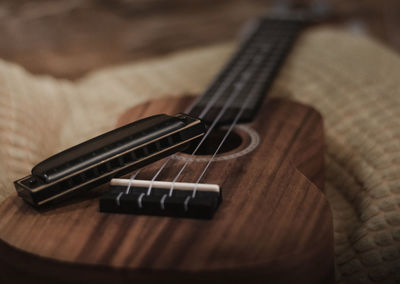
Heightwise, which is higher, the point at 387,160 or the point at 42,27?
the point at 42,27

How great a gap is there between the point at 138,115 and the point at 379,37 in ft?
3.80

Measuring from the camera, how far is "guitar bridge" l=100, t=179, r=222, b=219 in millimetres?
A: 532

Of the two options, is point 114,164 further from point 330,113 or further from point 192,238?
point 330,113

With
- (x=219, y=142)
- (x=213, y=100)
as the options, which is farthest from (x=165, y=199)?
(x=213, y=100)

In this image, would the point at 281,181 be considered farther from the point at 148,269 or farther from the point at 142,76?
the point at 142,76

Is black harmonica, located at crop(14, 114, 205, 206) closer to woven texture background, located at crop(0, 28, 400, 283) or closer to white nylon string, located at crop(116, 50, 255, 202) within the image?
white nylon string, located at crop(116, 50, 255, 202)

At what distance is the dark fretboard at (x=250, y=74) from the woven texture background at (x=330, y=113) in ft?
0.17

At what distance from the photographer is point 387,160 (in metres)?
0.75

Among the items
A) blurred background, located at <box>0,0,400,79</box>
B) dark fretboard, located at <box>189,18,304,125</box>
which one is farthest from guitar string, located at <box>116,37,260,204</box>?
blurred background, located at <box>0,0,400,79</box>

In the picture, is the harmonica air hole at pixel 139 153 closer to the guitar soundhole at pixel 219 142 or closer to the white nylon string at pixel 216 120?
the white nylon string at pixel 216 120

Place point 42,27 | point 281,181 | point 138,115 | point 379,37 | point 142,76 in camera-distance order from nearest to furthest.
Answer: point 281,181, point 138,115, point 142,76, point 42,27, point 379,37

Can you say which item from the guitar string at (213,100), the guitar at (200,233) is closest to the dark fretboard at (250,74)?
the guitar string at (213,100)

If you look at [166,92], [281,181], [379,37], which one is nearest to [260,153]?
[281,181]

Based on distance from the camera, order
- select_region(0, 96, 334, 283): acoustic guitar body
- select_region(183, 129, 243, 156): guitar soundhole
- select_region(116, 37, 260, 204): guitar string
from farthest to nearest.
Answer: select_region(183, 129, 243, 156): guitar soundhole → select_region(116, 37, 260, 204): guitar string → select_region(0, 96, 334, 283): acoustic guitar body
